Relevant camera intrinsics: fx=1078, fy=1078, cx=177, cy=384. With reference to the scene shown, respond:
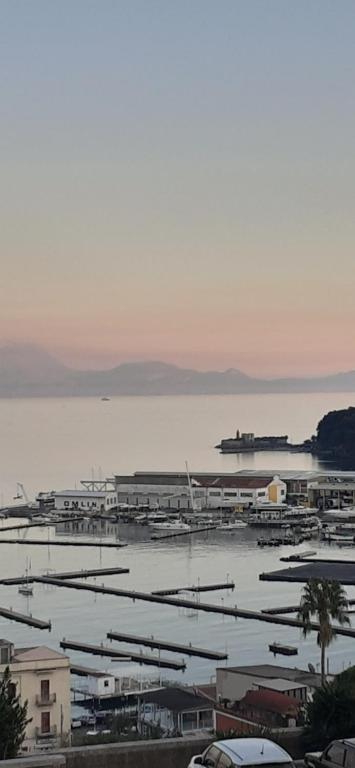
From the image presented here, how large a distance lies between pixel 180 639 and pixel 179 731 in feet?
25.8

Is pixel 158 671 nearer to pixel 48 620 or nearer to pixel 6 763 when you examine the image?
pixel 48 620

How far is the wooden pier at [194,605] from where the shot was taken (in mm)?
20675

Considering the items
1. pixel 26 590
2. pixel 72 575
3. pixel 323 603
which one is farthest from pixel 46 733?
pixel 72 575

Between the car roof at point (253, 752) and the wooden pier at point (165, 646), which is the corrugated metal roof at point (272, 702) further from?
the wooden pier at point (165, 646)

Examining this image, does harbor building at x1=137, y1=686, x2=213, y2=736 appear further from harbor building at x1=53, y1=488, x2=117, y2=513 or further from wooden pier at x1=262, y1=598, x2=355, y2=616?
harbor building at x1=53, y1=488, x2=117, y2=513

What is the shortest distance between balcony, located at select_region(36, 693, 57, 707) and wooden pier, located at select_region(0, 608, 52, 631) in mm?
9018

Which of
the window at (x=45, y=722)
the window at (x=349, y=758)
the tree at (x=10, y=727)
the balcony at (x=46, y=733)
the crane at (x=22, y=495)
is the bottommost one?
the balcony at (x=46, y=733)

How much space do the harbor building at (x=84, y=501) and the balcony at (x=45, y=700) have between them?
34.2m

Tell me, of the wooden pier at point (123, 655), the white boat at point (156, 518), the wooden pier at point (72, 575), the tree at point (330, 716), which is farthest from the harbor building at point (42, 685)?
the white boat at point (156, 518)

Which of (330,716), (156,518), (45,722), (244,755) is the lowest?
(45,722)

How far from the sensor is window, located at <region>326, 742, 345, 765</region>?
11.5 feet

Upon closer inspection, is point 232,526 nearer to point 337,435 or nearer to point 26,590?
point 26,590

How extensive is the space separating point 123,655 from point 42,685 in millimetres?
6327

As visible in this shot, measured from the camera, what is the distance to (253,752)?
335cm
